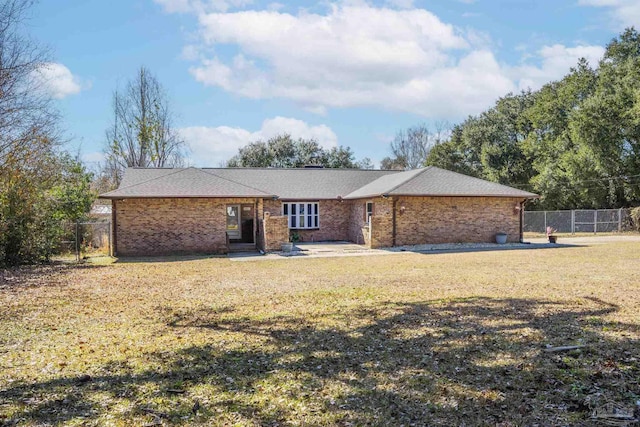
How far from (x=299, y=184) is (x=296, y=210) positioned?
6.86 ft

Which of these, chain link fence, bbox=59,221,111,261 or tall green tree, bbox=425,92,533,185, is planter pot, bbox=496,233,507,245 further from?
tall green tree, bbox=425,92,533,185

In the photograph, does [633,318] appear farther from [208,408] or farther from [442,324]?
[208,408]

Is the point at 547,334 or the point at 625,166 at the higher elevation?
the point at 625,166

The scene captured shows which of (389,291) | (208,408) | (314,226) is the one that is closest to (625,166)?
(314,226)

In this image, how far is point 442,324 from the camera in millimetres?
6934

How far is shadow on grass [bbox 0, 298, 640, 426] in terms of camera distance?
4062 millimetres

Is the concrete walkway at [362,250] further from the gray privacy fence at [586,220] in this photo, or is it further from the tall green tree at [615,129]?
the tall green tree at [615,129]

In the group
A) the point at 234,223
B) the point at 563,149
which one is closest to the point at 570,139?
the point at 563,149

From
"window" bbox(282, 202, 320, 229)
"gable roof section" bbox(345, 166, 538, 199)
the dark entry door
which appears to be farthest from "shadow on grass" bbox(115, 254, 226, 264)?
"gable roof section" bbox(345, 166, 538, 199)

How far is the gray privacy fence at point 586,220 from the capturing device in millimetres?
31422

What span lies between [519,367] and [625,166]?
3320 cm

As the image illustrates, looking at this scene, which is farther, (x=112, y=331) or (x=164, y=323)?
(x=164, y=323)

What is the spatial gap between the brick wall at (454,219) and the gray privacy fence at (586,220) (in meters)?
12.0

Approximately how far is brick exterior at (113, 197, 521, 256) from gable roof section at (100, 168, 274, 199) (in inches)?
15.9
